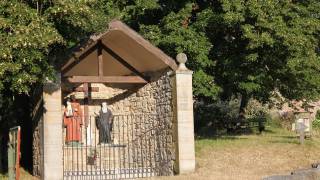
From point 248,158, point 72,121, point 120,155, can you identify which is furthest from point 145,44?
point 248,158

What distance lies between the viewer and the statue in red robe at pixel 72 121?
17672 millimetres

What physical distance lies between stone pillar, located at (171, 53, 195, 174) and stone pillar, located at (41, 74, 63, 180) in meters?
3.02

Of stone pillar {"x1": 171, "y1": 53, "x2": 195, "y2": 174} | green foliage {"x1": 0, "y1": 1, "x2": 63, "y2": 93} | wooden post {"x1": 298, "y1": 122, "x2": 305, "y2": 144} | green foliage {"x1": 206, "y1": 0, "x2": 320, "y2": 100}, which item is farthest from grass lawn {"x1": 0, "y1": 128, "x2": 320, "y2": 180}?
green foliage {"x1": 0, "y1": 1, "x2": 63, "y2": 93}

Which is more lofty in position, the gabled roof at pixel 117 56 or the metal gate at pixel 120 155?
the gabled roof at pixel 117 56

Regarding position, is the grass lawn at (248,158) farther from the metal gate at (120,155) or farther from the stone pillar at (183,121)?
the metal gate at (120,155)

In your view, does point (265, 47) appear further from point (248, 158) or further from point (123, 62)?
point (123, 62)

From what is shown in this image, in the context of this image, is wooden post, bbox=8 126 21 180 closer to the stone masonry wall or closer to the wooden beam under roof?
the stone masonry wall

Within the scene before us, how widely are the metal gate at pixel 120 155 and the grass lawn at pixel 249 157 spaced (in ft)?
4.88

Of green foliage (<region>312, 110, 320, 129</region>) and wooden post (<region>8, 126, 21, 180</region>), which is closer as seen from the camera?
wooden post (<region>8, 126, 21, 180</region>)

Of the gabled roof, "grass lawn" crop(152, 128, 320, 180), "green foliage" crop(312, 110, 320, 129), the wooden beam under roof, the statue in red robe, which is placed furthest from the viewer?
"green foliage" crop(312, 110, 320, 129)

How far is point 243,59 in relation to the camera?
18391mm

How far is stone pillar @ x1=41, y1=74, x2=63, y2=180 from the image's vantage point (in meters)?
14.1

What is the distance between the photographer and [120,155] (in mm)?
17500

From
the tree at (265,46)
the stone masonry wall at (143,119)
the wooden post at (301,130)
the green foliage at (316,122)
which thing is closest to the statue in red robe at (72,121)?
the stone masonry wall at (143,119)
